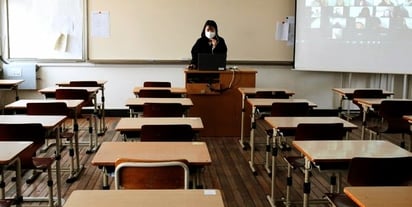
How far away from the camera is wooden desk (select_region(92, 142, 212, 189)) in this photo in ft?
9.00

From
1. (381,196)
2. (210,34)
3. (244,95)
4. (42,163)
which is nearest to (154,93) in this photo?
(244,95)

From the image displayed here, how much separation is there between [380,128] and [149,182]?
145 inches

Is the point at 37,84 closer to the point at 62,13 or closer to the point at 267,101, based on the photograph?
the point at 62,13

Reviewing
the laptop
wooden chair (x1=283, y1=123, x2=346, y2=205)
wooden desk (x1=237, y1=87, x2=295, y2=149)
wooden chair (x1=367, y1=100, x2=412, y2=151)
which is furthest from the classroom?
wooden chair (x1=283, y1=123, x2=346, y2=205)

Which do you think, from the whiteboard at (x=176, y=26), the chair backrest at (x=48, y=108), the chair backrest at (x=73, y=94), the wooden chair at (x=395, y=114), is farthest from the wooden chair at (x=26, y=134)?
the whiteboard at (x=176, y=26)

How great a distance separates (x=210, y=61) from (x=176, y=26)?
1.74 metres

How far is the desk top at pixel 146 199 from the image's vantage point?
2004 mm

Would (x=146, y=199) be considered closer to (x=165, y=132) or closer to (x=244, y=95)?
(x=165, y=132)

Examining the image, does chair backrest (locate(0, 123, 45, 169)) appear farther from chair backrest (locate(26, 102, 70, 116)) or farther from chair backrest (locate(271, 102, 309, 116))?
chair backrest (locate(271, 102, 309, 116))

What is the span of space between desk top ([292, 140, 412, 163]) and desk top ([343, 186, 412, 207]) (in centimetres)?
62

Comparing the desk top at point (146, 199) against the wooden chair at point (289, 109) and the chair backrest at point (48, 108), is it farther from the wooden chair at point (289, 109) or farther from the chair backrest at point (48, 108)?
the wooden chair at point (289, 109)

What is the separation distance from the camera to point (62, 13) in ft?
26.1

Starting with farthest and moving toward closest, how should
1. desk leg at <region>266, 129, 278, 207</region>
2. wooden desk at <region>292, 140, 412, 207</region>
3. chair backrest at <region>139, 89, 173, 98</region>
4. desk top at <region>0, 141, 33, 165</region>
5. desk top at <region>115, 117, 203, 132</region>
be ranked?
chair backrest at <region>139, 89, 173, 98</region>, desk leg at <region>266, 129, 278, 207</region>, desk top at <region>115, 117, 203, 132</region>, wooden desk at <region>292, 140, 412, 207</region>, desk top at <region>0, 141, 33, 165</region>

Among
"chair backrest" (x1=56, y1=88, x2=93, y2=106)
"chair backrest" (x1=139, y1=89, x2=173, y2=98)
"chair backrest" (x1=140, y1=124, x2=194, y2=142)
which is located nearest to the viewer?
"chair backrest" (x1=140, y1=124, x2=194, y2=142)
